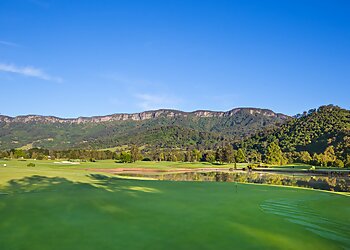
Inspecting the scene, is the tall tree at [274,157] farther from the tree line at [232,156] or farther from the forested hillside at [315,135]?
the forested hillside at [315,135]

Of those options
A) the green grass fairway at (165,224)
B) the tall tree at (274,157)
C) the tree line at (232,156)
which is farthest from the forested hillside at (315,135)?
the green grass fairway at (165,224)

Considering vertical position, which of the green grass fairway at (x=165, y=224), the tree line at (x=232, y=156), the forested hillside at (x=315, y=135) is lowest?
the green grass fairway at (x=165, y=224)

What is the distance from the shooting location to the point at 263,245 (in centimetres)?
1034

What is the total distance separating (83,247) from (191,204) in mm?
9402

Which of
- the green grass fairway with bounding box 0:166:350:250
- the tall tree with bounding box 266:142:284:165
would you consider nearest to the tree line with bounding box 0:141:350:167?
the tall tree with bounding box 266:142:284:165

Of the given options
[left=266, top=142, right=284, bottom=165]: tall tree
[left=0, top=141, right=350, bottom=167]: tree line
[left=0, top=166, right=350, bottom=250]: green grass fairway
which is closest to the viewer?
[left=0, top=166, right=350, bottom=250]: green grass fairway

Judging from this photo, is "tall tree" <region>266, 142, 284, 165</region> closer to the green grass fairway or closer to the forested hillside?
the forested hillside

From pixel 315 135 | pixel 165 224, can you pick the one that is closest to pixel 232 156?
pixel 315 135

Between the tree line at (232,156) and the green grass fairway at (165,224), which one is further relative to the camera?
the tree line at (232,156)

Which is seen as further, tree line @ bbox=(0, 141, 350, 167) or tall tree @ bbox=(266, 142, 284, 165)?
tall tree @ bbox=(266, 142, 284, 165)

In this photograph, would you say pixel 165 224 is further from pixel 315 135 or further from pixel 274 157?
pixel 315 135

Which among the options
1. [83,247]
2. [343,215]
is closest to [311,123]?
[343,215]

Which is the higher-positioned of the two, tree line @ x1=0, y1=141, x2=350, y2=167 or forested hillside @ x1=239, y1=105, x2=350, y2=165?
forested hillside @ x1=239, y1=105, x2=350, y2=165

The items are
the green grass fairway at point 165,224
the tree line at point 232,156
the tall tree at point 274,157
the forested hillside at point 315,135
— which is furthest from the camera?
the forested hillside at point 315,135
